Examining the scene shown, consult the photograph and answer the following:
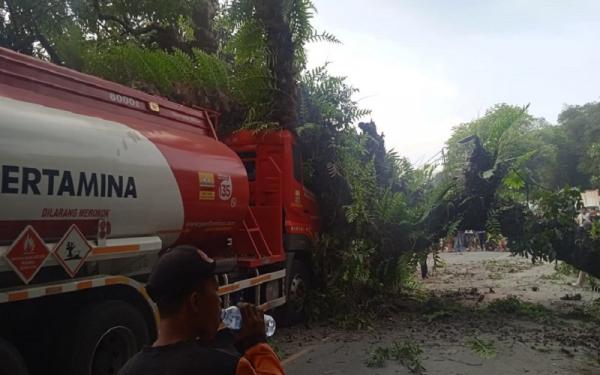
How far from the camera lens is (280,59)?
8469 millimetres

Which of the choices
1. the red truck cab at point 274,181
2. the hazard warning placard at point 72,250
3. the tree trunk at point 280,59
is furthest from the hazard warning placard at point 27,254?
the tree trunk at point 280,59

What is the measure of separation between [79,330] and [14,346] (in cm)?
44

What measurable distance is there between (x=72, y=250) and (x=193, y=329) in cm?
283

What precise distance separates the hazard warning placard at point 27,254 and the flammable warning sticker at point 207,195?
194cm

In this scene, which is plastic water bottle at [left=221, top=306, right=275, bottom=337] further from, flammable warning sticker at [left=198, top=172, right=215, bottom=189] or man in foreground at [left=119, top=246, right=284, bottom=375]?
flammable warning sticker at [left=198, top=172, right=215, bottom=189]

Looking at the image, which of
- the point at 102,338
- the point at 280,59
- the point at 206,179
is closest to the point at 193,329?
the point at 102,338

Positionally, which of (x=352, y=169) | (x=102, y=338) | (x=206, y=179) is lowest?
(x=102, y=338)

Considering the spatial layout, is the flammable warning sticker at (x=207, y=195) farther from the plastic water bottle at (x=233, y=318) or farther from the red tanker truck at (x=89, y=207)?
the plastic water bottle at (x=233, y=318)

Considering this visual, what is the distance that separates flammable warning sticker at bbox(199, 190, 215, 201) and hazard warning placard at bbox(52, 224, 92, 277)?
1559 mm

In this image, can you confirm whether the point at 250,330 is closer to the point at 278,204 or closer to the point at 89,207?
the point at 89,207

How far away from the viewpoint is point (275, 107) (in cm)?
821

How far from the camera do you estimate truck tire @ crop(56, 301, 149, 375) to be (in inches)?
156

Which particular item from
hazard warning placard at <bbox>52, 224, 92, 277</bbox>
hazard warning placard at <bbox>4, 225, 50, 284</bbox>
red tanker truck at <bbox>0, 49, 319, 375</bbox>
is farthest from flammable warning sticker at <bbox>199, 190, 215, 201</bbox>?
hazard warning placard at <bbox>4, 225, 50, 284</bbox>

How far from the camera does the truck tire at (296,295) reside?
794cm
